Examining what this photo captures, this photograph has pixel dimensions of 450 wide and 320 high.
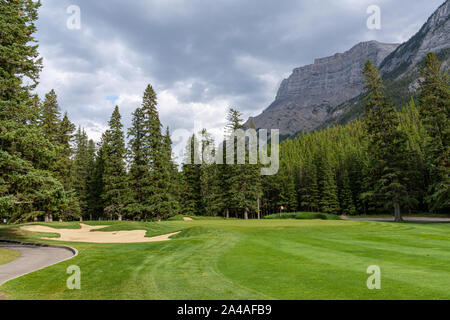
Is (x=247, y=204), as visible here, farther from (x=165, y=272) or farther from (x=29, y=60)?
(x=165, y=272)

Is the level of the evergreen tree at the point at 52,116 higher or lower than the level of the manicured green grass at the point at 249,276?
higher

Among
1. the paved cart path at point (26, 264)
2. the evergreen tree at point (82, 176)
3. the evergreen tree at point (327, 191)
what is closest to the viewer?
the paved cart path at point (26, 264)

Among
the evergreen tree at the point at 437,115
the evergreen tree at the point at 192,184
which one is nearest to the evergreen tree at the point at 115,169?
the evergreen tree at the point at 192,184

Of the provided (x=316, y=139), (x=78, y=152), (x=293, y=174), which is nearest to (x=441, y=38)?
(x=316, y=139)

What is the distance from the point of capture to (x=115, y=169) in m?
44.1

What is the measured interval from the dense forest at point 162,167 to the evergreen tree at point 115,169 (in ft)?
0.52

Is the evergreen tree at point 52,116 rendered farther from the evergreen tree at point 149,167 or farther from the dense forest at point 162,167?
the evergreen tree at point 149,167

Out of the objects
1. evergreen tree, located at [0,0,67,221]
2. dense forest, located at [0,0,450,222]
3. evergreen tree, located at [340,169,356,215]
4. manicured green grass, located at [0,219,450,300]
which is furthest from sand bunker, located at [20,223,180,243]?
evergreen tree, located at [340,169,356,215]

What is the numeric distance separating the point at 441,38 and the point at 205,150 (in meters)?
219

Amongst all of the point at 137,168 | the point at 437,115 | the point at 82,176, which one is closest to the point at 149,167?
the point at 137,168

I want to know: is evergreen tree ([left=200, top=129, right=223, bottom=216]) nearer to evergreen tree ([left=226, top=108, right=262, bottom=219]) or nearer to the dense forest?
the dense forest

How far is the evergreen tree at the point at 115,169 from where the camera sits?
42.3m

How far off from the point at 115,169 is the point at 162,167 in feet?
29.6

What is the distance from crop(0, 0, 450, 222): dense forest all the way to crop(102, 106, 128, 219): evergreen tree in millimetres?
159
